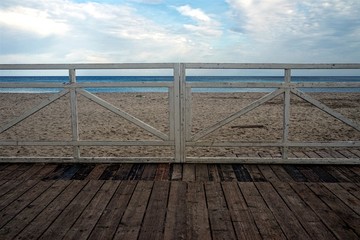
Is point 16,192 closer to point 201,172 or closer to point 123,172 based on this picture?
point 123,172

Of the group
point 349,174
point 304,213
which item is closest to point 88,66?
point 304,213

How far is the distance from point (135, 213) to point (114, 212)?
197 mm

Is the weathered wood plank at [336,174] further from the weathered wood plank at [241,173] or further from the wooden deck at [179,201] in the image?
the weathered wood plank at [241,173]

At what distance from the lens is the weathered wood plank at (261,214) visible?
2293 mm

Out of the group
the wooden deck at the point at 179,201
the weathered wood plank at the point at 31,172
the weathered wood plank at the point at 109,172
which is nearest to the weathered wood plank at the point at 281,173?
the wooden deck at the point at 179,201

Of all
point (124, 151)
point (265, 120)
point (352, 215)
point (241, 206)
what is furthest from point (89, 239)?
point (265, 120)

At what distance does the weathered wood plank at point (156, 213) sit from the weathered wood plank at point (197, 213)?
0.75ft

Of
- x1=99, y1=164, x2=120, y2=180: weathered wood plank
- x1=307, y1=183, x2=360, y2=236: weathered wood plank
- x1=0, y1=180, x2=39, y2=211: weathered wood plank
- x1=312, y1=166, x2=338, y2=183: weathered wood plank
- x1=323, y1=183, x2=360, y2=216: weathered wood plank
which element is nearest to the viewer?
x1=307, y1=183, x2=360, y2=236: weathered wood plank

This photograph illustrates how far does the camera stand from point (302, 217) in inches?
101

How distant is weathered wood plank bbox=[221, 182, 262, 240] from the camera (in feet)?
7.52

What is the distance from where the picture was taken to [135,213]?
2666 mm

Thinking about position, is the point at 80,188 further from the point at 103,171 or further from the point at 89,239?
the point at 89,239

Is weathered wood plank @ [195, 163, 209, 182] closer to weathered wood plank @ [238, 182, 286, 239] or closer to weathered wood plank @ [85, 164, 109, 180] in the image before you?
weathered wood plank @ [238, 182, 286, 239]

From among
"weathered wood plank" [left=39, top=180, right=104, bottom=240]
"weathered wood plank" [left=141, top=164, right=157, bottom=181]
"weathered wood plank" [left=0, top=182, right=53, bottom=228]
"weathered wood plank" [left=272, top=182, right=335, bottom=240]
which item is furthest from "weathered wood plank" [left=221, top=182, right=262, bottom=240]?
"weathered wood plank" [left=0, top=182, right=53, bottom=228]
